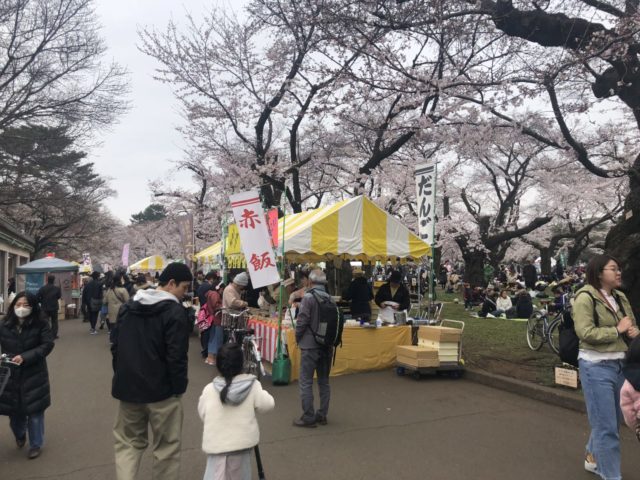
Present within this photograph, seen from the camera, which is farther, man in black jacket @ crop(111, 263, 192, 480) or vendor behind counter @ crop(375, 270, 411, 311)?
vendor behind counter @ crop(375, 270, 411, 311)

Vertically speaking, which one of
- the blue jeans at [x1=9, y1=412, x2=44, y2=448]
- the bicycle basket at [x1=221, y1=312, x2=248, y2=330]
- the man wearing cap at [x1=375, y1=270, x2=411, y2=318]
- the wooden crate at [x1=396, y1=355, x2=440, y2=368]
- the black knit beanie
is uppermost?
the black knit beanie

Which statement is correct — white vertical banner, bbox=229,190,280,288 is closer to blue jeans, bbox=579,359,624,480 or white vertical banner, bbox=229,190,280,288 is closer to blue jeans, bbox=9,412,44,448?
blue jeans, bbox=9,412,44,448

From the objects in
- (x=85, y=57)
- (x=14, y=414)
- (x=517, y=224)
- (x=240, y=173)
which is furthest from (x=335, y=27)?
(x=517, y=224)

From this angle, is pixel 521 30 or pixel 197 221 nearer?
pixel 521 30

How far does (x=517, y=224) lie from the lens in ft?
106

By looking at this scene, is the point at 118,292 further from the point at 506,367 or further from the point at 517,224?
the point at 517,224

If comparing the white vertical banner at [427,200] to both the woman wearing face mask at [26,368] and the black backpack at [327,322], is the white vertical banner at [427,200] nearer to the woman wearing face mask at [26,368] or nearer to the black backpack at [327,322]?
the black backpack at [327,322]

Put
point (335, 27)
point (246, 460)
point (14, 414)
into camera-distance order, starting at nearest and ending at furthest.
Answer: point (246, 460), point (14, 414), point (335, 27)

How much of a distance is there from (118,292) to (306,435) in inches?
338

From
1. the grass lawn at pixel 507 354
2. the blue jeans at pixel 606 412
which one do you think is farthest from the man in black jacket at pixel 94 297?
the blue jeans at pixel 606 412

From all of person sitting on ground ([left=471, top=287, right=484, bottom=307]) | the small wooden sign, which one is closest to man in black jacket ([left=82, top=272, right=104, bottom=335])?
the small wooden sign

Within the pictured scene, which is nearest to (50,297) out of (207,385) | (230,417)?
(207,385)

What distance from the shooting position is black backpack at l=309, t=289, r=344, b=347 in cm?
547

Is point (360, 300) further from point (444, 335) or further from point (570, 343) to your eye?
point (570, 343)
